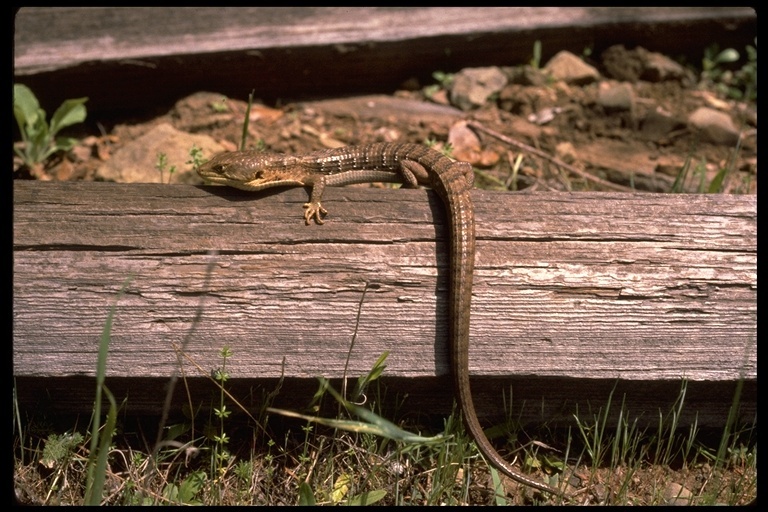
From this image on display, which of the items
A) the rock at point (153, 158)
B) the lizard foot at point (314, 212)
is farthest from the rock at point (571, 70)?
the lizard foot at point (314, 212)

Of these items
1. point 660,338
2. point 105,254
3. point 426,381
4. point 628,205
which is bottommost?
point 426,381

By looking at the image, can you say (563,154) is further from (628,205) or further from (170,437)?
(170,437)

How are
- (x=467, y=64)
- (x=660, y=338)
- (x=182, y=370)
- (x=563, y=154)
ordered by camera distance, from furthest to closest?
1. (x=467, y=64)
2. (x=563, y=154)
3. (x=660, y=338)
4. (x=182, y=370)

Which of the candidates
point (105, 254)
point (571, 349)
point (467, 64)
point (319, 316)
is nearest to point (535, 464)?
point (571, 349)

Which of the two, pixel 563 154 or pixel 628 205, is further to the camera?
pixel 563 154

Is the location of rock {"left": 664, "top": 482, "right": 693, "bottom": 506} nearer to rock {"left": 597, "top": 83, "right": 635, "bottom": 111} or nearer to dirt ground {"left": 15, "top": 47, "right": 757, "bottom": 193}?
dirt ground {"left": 15, "top": 47, "right": 757, "bottom": 193}

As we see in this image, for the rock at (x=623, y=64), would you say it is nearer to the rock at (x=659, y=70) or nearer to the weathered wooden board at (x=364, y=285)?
the rock at (x=659, y=70)
